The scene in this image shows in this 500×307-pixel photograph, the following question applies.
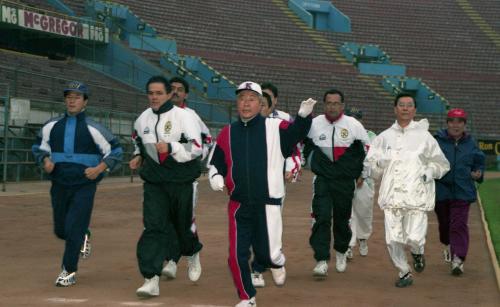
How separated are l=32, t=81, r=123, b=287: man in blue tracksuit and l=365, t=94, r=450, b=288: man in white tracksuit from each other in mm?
2691

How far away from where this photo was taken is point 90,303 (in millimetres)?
7457

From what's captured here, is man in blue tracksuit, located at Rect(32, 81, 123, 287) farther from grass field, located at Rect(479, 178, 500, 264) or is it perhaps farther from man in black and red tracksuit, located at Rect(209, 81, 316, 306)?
grass field, located at Rect(479, 178, 500, 264)

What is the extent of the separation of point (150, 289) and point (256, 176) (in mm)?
1390

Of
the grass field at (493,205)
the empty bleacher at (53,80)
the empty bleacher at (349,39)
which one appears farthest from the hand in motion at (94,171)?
the empty bleacher at (349,39)

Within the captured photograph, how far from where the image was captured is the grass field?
44.6 ft

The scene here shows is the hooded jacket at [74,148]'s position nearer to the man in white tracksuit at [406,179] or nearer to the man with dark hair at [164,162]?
the man with dark hair at [164,162]

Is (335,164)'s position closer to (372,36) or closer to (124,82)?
(124,82)

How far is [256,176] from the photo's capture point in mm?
7480

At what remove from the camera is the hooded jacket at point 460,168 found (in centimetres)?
1005

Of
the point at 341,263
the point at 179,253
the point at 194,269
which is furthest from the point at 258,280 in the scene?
the point at 341,263

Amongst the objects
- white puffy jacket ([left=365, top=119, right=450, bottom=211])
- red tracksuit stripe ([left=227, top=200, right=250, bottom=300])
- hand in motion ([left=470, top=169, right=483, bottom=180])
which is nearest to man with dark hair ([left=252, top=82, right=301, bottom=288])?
red tracksuit stripe ([left=227, top=200, right=250, bottom=300])

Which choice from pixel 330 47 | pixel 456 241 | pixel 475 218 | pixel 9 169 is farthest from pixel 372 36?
pixel 456 241

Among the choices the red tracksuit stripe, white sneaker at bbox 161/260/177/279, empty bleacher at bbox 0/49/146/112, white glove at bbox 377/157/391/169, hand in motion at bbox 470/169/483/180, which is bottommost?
white sneaker at bbox 161/260/177/279

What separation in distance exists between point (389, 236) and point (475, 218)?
28.8 ft
